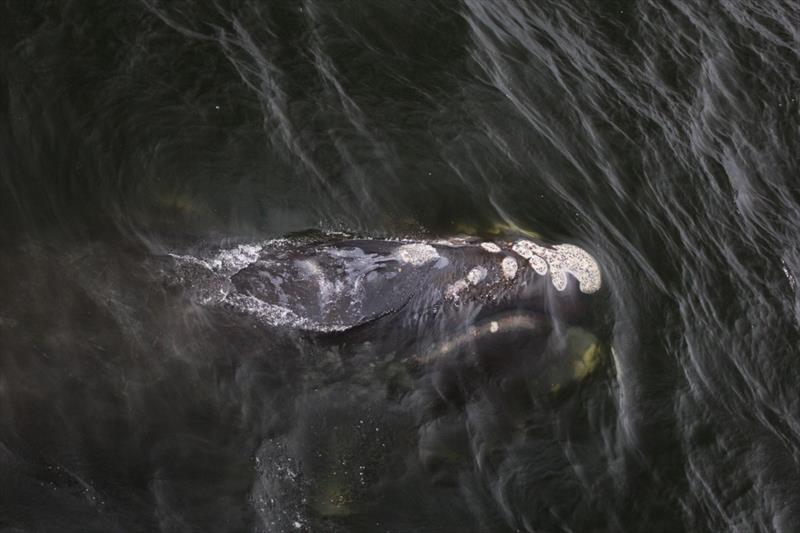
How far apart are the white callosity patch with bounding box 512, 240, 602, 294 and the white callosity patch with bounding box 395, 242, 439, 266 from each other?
897 mm

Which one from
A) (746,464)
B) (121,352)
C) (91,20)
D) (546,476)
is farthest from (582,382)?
(91,20)

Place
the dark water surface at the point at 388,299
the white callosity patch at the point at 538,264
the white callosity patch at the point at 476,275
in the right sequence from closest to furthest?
the dark water surface at the point at 388,299, the white callosity patch at the point at 476,275, the white callosity patch at the point at 538,264

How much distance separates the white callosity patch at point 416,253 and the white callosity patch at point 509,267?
0.63 m

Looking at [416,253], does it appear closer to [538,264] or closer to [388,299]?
[388,299]

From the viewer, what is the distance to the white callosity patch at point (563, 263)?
25.3ft

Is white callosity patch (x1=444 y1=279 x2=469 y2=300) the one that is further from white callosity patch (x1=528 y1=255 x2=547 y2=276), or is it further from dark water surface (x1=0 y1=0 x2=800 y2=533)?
white callosity patch (x1=528 y1=255 x2=547 y2=276)

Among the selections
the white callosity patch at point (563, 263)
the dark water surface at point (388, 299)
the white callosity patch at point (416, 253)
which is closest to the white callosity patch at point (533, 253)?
the white callosity patch at point (563, 263)

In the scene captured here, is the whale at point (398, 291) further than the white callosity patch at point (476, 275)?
No

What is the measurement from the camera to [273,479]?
662 cm

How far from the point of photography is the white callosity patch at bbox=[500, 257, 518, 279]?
7.47 metres

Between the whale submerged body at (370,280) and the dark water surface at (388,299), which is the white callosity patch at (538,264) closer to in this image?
the whale submerged body at (370,280)

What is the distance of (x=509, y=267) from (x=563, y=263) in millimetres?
693

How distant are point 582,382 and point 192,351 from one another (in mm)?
3489

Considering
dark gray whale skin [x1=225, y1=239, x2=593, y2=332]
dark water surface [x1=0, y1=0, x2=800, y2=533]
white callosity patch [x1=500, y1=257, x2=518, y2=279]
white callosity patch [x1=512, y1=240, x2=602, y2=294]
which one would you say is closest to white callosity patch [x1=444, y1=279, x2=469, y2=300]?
dark gray whale skin [x1=225, y1=239, x2=593, y2=332]
